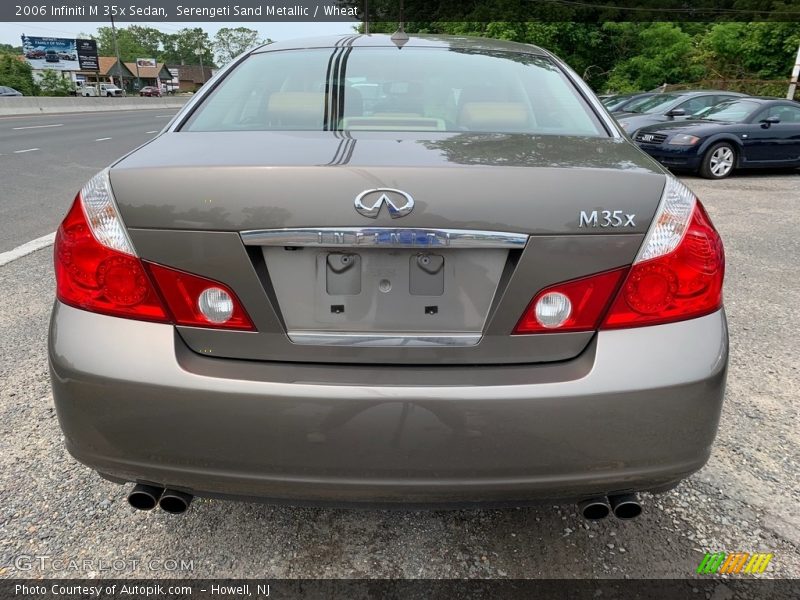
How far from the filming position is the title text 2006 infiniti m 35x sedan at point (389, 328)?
1.45 meters

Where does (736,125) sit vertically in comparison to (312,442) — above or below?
below

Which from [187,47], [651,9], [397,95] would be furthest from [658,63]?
[187,47]

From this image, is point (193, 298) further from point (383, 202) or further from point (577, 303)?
point (577, 303)

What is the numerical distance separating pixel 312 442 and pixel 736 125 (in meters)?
11.3

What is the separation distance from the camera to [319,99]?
221cm

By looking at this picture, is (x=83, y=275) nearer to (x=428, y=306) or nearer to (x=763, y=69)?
(x=428, y=306)

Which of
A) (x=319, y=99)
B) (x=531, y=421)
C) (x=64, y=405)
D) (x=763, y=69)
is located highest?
(x=319, y=99)

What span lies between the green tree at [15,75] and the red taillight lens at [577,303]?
69.2m

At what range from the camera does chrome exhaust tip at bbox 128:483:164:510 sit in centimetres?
165

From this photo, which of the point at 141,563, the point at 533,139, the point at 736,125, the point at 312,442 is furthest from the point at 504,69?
the point at 736,125

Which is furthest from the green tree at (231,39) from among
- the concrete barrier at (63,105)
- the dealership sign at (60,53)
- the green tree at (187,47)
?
the concrete barrier at (63,105)

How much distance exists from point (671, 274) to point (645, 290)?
0.08 m

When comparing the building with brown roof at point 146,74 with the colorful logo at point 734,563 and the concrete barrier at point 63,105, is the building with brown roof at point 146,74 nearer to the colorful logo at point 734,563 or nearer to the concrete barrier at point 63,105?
the concrete barrier at point 63,105

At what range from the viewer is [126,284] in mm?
1531
